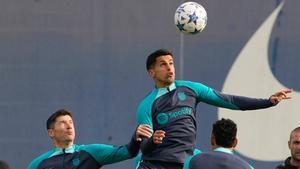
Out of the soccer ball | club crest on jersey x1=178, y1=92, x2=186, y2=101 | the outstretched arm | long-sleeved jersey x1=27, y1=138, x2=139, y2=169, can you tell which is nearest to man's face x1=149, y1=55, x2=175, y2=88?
club crest on jersey x1=178, y1=92, x2=186, y2=101

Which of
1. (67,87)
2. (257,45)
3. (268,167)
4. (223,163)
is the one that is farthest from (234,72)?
(223,163)

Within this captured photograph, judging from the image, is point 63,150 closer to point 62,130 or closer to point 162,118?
point 62,130

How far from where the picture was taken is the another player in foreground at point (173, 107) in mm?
6594

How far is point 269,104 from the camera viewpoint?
6574 mm

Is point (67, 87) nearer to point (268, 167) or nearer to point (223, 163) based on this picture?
point (268, 167)

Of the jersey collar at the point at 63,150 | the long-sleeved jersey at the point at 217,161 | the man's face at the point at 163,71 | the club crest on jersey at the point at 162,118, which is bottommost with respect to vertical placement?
the jersey collar at the point at 63,150

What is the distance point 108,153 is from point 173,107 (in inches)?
28.9

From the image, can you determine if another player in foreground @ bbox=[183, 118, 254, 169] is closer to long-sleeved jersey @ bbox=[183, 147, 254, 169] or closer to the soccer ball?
long-sleeved jersey @ bbox=[183, 147, 254, 169]

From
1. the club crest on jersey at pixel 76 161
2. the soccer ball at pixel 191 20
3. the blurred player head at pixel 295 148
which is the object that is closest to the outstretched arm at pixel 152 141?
the club crest on jersey at pixel 76 161

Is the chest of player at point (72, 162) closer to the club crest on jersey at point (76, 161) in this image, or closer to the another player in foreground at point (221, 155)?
the club crest on jersey at point (76, 161)

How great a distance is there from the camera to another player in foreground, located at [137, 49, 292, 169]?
6594 millimetres

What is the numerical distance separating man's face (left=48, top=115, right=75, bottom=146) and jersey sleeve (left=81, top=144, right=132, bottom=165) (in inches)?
6.4

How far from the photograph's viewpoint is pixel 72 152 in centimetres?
635

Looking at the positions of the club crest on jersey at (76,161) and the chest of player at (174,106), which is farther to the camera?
the chest of player at (174,106)
